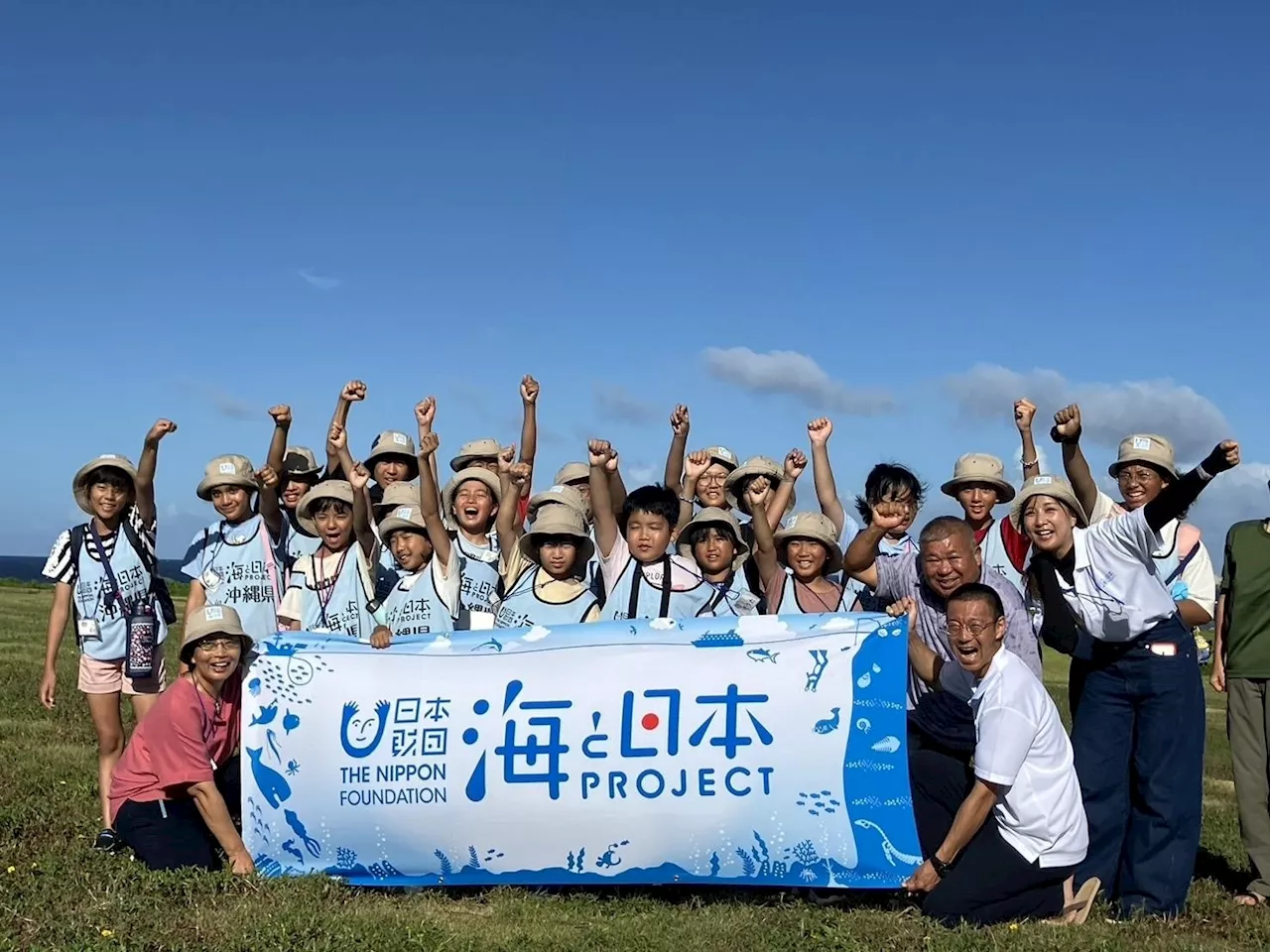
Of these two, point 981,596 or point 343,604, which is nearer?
point 981,596

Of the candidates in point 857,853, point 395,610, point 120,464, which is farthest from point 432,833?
point 120,464

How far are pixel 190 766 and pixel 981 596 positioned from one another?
14.6ft

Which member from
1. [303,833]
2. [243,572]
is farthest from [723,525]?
[243,572]

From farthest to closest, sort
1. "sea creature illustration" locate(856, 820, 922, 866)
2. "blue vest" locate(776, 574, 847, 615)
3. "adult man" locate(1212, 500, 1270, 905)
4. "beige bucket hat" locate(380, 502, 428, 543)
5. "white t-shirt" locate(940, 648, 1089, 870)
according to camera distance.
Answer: "beige bucket hat" locate(380, 502, 428, 543)
"adult man" locate(1212, 500, 1270, 905)
"blue vest" locate(776, 574, 847, 615)
"sea creature illustration" locate(856, 820, 922, 866)
"white t-shirt" locate(940, 648, 1089, 870)

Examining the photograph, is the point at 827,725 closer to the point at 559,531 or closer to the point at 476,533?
the point at 559,531

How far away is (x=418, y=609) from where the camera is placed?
23.7 ft

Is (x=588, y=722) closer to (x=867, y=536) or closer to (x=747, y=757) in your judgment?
(x=747, y=757)

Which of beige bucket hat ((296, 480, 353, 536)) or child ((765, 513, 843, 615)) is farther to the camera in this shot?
beige bucket hat ((296, 480, 353, 536))

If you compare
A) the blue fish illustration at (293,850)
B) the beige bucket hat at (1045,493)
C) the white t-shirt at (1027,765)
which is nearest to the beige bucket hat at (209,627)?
the blue fish illustration at (293,850)

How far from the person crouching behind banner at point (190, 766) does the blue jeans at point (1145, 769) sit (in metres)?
4.71

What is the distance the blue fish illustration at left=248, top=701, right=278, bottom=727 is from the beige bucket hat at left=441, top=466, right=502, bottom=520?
Result: 1.96 metres

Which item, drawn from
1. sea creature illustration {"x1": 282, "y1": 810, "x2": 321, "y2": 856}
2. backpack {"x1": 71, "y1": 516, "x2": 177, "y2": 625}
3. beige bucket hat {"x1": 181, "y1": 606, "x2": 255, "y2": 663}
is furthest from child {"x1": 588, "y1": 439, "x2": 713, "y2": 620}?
backpack {"x1": 71, "y1": 516, "x2": 177, "y2": 625}

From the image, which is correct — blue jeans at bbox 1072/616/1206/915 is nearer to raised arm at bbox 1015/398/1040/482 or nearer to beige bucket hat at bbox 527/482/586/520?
raised arm at bbox 1015/398/1040/482

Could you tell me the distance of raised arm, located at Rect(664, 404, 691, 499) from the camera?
8.77 meters
